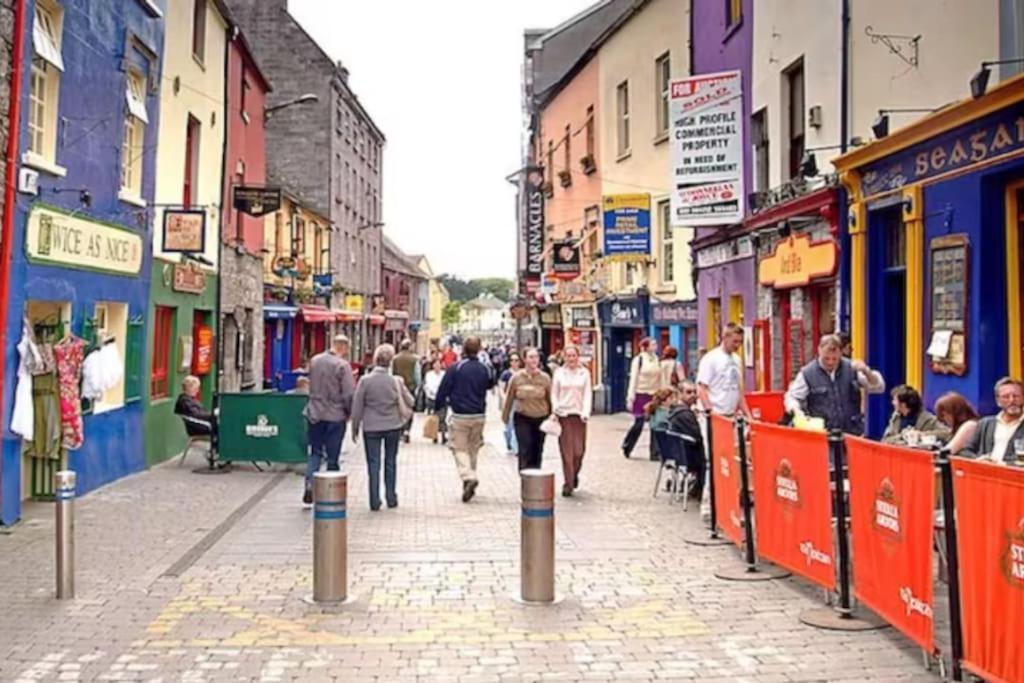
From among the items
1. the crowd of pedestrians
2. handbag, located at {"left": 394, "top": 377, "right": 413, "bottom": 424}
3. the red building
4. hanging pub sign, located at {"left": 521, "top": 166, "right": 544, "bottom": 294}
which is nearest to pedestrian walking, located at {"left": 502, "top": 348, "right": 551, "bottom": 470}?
the crowd of pedestrians

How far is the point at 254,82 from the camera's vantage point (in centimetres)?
2388

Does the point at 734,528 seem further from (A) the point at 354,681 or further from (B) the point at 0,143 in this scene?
(B) the point at 0,143

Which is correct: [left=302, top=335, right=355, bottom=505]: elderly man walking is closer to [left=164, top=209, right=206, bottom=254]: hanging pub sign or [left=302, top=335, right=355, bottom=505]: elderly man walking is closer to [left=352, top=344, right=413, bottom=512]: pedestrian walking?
[left=352, top=344, right=413, bottom=512]: pedestrian walking

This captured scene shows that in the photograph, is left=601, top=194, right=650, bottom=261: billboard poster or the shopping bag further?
left=601, top=194, right=650, bottom=261: billboard poster

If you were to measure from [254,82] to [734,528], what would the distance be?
18095 millimetres

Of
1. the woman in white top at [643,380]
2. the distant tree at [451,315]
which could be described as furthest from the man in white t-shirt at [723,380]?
the distant tree at [451,315]

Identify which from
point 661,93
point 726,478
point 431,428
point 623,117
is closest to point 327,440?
point 431,428

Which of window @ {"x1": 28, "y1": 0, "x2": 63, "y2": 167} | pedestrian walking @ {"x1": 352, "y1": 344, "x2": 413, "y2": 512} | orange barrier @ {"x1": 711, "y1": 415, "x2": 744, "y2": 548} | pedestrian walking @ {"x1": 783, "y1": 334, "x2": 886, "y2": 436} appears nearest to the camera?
orange barrier @ {"x1": 711, "y1": 415, "x2": 744, "y2": 548}

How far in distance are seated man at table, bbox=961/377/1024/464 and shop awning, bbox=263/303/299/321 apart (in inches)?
A: 837

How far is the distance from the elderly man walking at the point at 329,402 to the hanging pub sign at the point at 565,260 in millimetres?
19380

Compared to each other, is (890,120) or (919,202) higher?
(890,120)

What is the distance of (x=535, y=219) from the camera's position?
37.4 meters

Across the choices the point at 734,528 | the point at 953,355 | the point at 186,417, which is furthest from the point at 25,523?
the point at 953,355

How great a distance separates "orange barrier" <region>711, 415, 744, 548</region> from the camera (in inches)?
348
